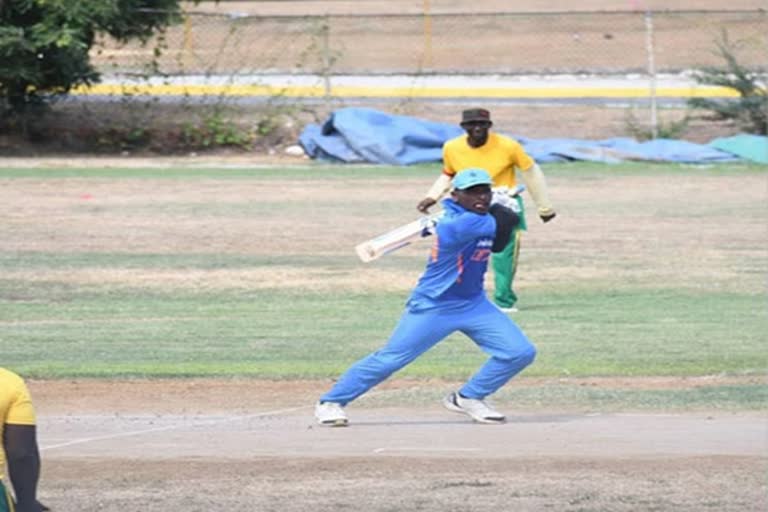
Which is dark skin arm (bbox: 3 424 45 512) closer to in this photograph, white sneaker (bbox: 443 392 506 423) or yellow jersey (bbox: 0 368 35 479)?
yellow jersey (bbox: 0 368 35 479)

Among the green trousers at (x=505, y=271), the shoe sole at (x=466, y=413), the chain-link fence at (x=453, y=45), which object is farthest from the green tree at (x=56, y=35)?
the shoe sole at (x=466, y=413)

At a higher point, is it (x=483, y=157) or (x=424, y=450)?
(x=483, y=157)

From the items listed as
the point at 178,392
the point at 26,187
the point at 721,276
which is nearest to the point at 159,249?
the point at 26,187

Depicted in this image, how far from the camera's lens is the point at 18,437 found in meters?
7.44

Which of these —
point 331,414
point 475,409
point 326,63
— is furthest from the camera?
point 326,63

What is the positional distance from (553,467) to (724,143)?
20698 mm

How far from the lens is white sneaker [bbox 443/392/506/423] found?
1235cm

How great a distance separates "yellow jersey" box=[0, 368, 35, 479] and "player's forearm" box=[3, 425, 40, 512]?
0.09 ft

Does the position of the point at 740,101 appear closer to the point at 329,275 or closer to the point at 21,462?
the point at 329,275

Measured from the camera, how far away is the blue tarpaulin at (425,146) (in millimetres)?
30391

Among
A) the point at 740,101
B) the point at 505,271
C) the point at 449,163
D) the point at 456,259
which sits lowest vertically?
the point at 740,101

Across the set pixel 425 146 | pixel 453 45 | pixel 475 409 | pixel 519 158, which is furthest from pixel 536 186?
pixel 453 45

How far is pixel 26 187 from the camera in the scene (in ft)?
88.9

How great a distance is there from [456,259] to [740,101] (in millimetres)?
21271
